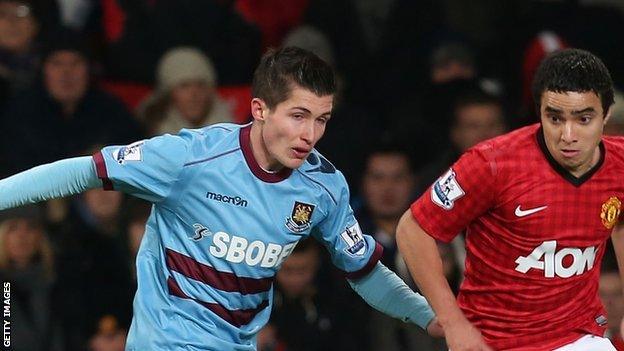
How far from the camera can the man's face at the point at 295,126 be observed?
206 inches

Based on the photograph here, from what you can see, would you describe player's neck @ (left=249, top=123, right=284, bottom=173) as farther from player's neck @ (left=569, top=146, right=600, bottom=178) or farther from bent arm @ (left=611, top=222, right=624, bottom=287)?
bent arm @ (left=611, top=222, right=624, bottom=287)

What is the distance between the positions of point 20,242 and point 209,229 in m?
2.77

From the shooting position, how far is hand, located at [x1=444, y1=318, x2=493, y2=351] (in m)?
5.16

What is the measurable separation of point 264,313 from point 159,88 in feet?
12.7

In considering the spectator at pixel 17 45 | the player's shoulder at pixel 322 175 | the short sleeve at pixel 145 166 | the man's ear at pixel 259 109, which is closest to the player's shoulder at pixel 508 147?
the player's shoulder at pixel 322 175

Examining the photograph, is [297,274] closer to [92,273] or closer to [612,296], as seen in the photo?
[92,273]

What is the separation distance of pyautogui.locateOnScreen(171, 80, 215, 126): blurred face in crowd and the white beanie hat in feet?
0.11

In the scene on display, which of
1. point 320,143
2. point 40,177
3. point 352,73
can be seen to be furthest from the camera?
point 352,73

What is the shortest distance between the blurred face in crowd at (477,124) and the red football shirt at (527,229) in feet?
10.5

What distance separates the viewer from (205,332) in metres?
5.31

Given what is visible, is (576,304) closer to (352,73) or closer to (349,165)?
(349,165)

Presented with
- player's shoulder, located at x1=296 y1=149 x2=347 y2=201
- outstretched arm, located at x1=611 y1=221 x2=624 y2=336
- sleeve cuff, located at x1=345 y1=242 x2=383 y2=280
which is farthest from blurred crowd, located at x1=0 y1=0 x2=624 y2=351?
player's shoulder, located at x1=296 y1=149 x2=347 y2=201

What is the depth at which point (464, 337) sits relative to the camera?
517cm

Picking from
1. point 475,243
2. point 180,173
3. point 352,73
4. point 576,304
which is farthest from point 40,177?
point 352,73
